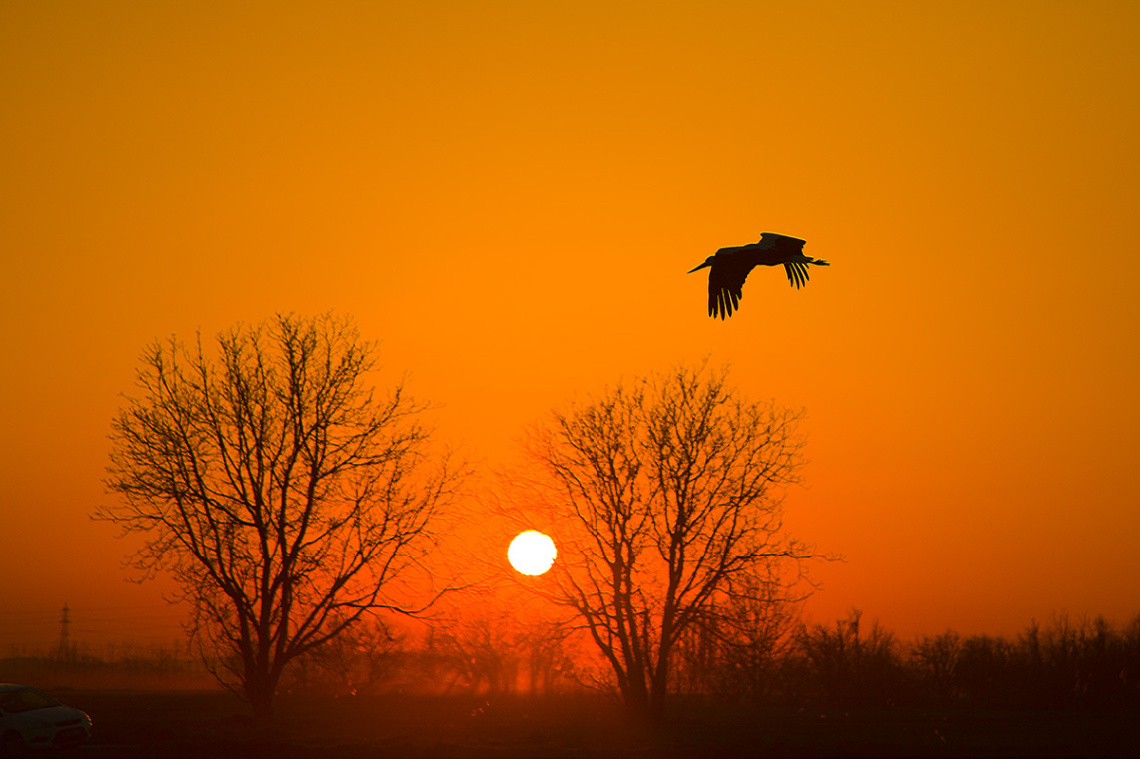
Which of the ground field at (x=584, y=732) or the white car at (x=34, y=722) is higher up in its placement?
the white car at (x=34, y=722)

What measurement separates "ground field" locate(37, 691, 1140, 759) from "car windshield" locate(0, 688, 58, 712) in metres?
1.26

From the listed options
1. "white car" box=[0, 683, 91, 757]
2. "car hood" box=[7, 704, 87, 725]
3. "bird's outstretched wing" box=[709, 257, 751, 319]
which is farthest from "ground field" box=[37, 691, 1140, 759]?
"bird's outstretched wing" box=[709, 257, 751, 319]

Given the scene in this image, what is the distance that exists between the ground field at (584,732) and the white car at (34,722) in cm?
52

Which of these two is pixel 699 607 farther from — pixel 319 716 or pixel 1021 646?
pixel 1021 646

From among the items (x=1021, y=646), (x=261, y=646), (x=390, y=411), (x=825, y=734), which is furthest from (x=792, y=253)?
(x=1021, y=646)

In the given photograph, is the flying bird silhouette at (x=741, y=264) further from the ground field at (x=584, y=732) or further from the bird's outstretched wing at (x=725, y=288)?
the ground field at (x=584, y=732)

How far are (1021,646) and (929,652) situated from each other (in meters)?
4.12

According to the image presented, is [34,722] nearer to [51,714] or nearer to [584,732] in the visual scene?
[51,714]

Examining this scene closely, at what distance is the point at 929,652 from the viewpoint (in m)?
46.3

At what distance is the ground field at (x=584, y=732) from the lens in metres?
22.2

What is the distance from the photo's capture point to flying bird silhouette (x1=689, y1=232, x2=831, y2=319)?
1373cm

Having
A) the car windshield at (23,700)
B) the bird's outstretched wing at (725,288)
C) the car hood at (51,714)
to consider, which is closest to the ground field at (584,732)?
the car hood at (51,714)

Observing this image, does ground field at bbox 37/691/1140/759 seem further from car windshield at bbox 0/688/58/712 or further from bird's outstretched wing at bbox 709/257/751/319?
bird's outstretched wing at bbox 709/257/751/319

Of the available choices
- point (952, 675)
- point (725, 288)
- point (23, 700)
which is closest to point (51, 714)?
point (23, 700)
